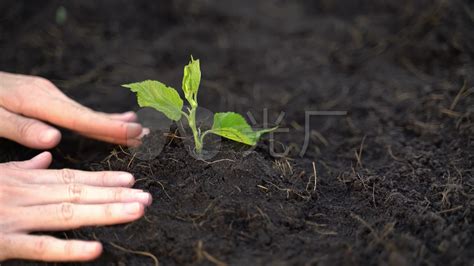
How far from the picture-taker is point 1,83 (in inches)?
90.5

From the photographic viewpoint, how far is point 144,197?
181 cm

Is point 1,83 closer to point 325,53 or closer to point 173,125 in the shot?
point 173,125

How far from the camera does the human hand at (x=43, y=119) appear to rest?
87.0 inches

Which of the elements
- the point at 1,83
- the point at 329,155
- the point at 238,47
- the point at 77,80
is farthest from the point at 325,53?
the point at 1,83

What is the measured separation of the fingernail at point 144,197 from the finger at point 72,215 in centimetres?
4

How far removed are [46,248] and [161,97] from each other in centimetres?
59

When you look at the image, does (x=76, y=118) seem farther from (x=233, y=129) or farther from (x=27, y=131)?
(x=233, y=129)

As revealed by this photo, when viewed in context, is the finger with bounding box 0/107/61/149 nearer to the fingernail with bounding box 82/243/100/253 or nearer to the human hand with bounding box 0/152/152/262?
the human hand with bounding box 0/152/152/262

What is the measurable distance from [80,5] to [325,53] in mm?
1503

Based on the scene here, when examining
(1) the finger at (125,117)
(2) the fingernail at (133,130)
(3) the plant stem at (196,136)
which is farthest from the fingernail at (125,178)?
(1) the finger at (125,117)

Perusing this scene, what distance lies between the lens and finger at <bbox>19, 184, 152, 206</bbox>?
179 centimetres

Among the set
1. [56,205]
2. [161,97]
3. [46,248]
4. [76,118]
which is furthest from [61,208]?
[76,118]

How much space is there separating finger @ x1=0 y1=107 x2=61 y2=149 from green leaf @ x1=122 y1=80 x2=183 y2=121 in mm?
493

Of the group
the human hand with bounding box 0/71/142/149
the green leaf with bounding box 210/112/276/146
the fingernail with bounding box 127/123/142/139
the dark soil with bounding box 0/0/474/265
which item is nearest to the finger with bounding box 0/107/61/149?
the human hand with bounding box 0/71/142/149
